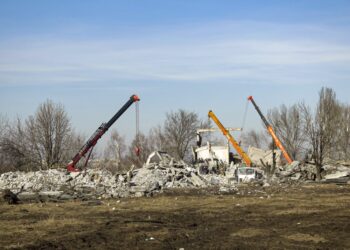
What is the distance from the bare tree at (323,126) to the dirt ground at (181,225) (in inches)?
781

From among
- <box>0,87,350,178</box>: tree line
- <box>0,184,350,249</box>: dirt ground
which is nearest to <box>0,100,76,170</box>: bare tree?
<box>0,87,350,178</box>: tree line

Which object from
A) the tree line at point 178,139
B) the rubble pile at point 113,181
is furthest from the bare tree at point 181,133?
the rubble pile at point 113,181

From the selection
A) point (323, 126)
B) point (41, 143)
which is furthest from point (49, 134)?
point (323, 126)

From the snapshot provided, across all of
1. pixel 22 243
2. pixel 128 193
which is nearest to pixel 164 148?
pixel 128 193

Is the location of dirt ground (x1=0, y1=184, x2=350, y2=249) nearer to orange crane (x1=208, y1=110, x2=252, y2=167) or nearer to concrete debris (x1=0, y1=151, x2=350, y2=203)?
concrete debris (x1=0, y1=151, x2=350, y2=203)

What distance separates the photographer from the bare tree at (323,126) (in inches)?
1683

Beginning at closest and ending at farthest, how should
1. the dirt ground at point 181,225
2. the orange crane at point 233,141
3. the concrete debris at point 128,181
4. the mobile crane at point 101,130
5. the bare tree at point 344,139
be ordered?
the dirt ground at point 181,225 < the concrete debris at point 128,181 < the mobile crane at point 101,130 < the orange crane at point 233,141 < the bare tree at point 344,139

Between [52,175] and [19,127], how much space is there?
76.4ft

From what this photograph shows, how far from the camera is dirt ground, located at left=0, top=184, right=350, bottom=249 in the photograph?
40.8 ft

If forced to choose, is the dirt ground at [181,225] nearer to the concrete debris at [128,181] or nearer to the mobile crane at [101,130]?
the concrete debris at [128,181]

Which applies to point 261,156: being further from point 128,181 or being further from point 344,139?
point 128,181

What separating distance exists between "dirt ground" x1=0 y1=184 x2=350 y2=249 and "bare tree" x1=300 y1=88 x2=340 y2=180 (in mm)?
19827

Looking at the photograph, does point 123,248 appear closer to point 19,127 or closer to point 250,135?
point 19,127

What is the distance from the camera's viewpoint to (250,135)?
340 feet
